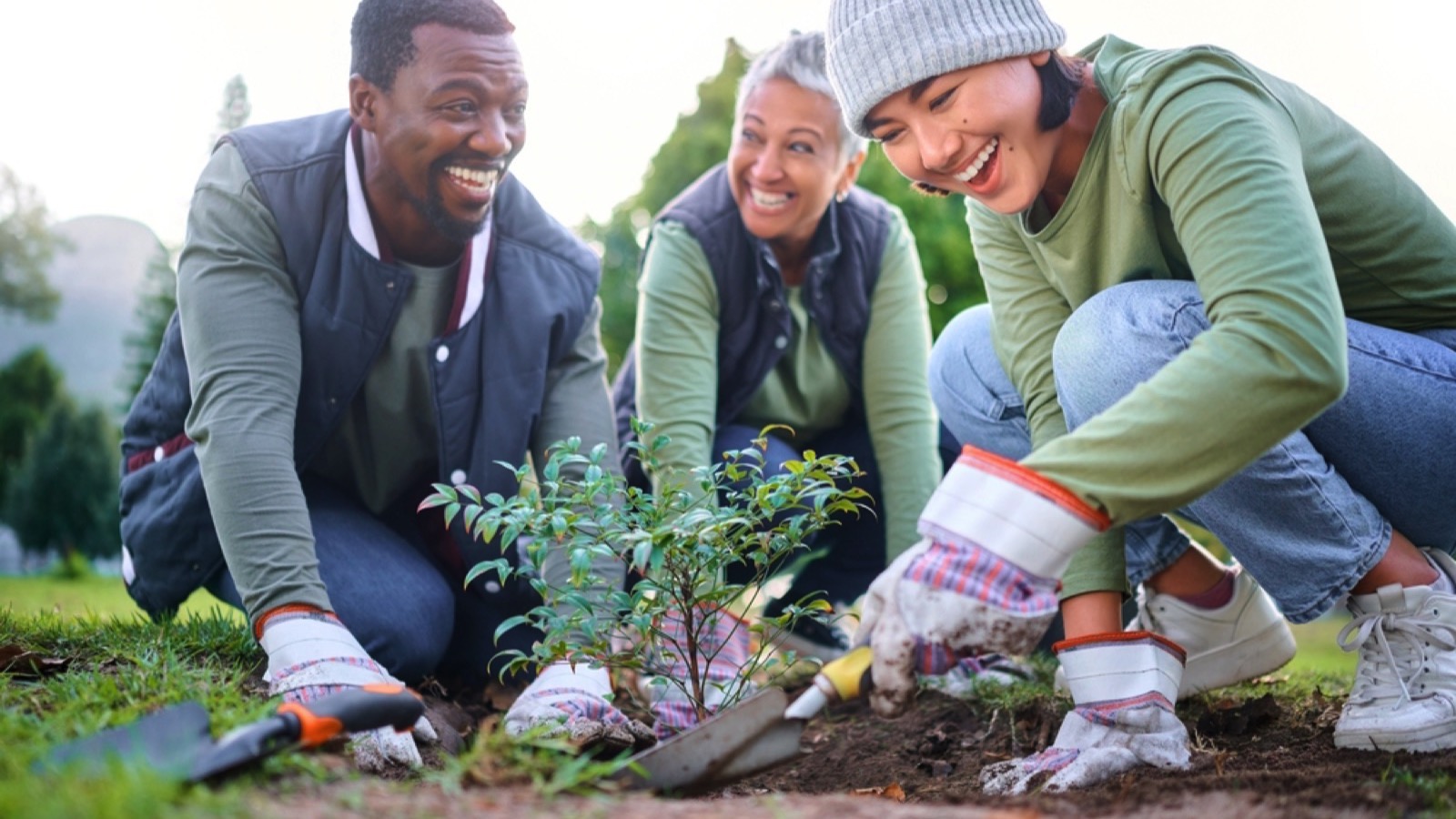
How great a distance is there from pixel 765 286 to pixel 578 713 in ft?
5.19

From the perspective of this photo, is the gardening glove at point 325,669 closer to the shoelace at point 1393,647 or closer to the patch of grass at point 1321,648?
the shoelace at point 1393,647

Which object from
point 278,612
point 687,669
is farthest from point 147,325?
point 687,669

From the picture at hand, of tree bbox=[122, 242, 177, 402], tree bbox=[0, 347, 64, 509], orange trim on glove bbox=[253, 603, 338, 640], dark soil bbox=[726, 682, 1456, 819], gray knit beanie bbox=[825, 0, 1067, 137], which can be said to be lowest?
Result: tree bbox=[0, 347, 64, 509]

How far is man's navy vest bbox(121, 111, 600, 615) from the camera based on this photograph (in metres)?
3.03

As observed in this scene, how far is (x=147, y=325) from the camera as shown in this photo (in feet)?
43.0

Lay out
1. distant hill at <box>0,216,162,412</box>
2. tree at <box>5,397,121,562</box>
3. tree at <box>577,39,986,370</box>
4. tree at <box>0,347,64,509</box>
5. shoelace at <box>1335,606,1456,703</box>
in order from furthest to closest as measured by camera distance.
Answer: tree at <box>0,347,64,509</box>
tree at <box>577,39,986,370</box>
tree at <box>5,397,121,562</box>
distant hill at <box>0,216,162,412</box>
shoelace at <box>1335,606,1456,703</box>

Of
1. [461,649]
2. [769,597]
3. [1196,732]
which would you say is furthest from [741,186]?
[1196,732]

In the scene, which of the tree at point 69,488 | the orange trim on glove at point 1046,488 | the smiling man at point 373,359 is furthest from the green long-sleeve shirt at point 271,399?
the tree at point 69,488

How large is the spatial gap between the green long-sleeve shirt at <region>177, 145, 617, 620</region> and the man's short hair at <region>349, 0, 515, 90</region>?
1.28ft

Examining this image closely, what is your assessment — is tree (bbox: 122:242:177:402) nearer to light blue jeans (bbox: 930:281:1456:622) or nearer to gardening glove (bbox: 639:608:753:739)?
gardening glove (bbox: 639:608:753:739)

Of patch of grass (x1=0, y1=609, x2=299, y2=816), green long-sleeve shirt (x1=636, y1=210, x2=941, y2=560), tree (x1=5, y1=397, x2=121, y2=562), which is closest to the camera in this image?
patch of grass (x1=0, y1=609, x2=299, y2=816)

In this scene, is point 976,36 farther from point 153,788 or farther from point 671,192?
point 671,192

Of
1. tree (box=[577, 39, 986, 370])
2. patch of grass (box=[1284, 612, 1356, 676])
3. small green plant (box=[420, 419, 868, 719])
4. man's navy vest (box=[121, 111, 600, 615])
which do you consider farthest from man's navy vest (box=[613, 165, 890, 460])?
tree (box=[577, 39, 986, 370])

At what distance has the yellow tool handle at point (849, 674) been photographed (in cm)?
189
